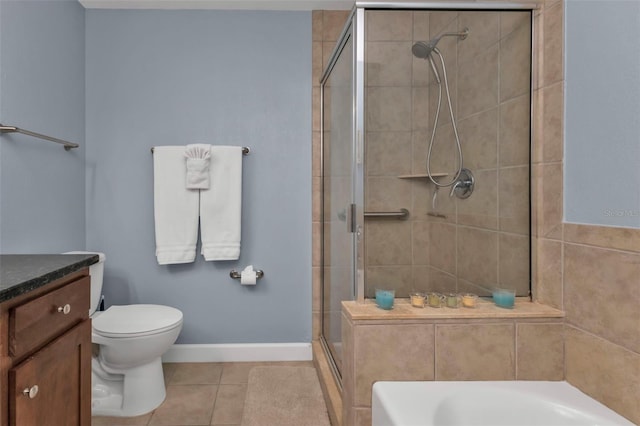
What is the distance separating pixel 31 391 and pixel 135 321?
101cm

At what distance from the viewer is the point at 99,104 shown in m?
2.45

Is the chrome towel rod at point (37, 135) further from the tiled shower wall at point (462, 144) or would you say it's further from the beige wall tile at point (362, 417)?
the beige wall tile at point (362, 417)

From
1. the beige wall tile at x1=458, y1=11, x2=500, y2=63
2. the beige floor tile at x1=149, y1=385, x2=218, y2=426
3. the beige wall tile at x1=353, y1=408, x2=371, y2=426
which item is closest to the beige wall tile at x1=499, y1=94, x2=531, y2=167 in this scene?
the beige wall tile at x1=458, y1=11, x2=500, y2=63

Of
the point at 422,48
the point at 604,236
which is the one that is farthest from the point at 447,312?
the point at 422,48

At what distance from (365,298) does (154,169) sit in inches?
62.7

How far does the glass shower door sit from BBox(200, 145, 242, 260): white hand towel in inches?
21.4

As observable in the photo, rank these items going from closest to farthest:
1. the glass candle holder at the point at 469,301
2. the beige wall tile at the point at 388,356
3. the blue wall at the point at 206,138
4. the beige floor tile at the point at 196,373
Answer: the beige wall tile at the point at 388,356 < the glass candle holder at the point at 469,301 < the beige floor tile at the point at 196,373 < the blue wall at the point at 206,138

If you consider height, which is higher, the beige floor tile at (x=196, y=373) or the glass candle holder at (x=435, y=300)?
the glass candle holder at (x=435, y=300)

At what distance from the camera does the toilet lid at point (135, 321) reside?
183 cm

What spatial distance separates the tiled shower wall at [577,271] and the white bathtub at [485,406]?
3.5 inches

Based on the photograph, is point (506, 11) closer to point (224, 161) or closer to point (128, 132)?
point (224, 161)

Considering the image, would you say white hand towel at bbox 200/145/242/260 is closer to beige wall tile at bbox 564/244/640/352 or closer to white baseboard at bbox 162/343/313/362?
white baseboard at bbox 162/343/313/362

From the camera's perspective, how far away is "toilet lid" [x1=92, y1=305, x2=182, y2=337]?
1.83 m

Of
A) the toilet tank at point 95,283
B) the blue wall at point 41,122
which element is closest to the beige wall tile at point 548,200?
the toilet tank at point 95,283
